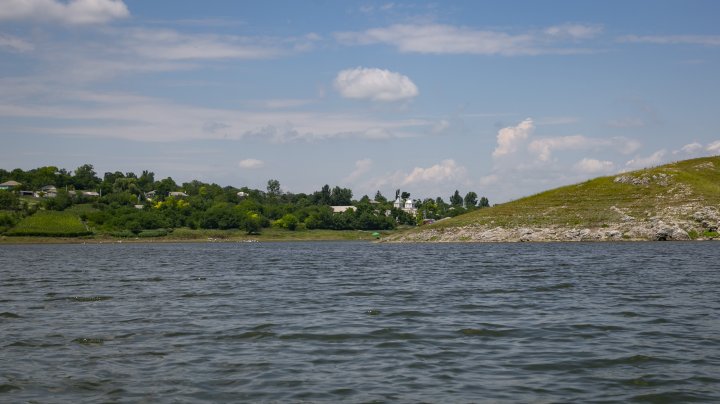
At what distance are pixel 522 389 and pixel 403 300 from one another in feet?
55.5

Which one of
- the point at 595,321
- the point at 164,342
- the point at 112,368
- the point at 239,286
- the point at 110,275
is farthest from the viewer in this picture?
the point at 110,275

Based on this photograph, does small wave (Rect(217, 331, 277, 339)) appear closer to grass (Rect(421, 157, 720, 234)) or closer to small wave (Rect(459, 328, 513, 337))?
small wave (Rect(459, 328, 513, 337))

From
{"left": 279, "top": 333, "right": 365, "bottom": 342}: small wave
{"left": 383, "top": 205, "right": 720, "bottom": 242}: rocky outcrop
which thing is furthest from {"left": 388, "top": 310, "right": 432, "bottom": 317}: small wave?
{"left": 383, "top": 205, "right": 720, "bottom": 242}: rocky outcrop

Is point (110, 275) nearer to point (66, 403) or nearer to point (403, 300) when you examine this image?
point (403, 300)

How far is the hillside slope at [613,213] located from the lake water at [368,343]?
83.2m

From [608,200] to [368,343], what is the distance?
124 m

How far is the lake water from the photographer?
15484mm

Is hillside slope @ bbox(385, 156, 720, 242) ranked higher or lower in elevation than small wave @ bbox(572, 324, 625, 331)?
higher

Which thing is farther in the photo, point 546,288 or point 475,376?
point 546,288

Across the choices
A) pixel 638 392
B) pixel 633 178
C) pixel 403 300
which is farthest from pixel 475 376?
pixel 633 178

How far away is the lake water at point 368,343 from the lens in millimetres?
15484

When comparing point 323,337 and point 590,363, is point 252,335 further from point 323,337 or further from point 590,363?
point 590,363

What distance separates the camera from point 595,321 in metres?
24.8

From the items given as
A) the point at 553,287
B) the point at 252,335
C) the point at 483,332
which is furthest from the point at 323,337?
the point at 553,287
